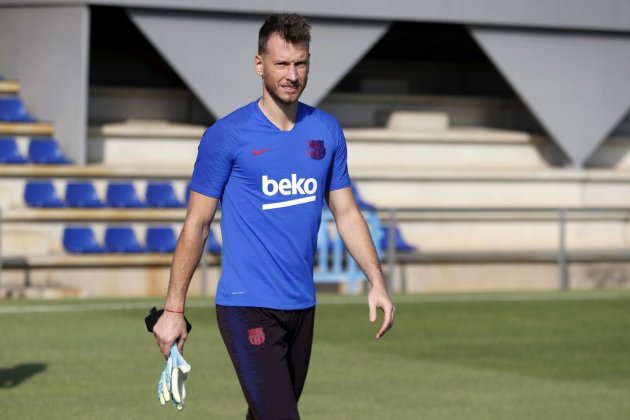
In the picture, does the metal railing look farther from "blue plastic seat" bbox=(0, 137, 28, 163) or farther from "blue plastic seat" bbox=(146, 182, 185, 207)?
"blue plastic seat" bbox=(0, 137, 28, 163)

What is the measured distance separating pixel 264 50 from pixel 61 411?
4.66m

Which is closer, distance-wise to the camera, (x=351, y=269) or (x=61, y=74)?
(x=351, y=269)

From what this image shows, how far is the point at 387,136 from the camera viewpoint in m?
25.9

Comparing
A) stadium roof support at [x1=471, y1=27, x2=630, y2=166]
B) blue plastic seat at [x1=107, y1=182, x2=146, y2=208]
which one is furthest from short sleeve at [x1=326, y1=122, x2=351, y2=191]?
stadium roof support at [x1=471, y1=27, x2=630, y2=166]

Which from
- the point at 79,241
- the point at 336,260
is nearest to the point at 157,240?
the point at 79,241

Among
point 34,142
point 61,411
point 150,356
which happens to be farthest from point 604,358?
point 34,142

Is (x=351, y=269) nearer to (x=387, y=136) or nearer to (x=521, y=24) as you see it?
(x=387, y=136)

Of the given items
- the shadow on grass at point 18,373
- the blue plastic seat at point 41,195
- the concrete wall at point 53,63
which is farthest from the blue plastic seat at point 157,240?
the shadow on grass at point 18,373

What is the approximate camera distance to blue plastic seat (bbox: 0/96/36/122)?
23.2m

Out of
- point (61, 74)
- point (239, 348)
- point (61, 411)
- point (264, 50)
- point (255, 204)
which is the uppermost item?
point (61, 74)

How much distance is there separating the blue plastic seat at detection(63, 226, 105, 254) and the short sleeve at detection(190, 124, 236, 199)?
16.4 m

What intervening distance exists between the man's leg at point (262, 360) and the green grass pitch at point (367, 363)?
3840 mm

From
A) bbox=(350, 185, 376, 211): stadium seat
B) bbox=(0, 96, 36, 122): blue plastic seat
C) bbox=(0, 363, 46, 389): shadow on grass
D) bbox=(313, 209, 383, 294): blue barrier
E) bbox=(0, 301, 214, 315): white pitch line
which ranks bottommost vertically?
bbox=(0, 363, 46, 389): shadow on grass

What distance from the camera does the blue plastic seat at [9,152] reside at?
22516mm
